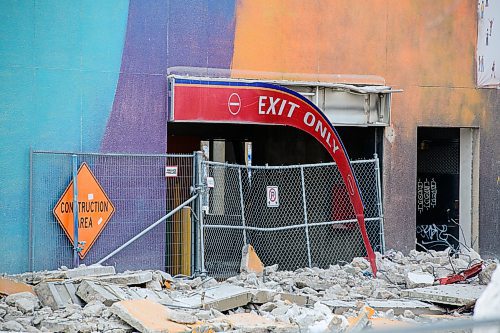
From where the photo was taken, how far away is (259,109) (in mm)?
16812

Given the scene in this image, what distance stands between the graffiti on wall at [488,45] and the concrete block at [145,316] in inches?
413

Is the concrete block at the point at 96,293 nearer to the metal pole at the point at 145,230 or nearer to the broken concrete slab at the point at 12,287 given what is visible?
the broken concrete slab at the point at 12,287

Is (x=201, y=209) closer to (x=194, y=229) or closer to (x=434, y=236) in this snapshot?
(x=194, y=229)

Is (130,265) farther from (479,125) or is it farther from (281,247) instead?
(479,125)

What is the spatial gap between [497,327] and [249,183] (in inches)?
574

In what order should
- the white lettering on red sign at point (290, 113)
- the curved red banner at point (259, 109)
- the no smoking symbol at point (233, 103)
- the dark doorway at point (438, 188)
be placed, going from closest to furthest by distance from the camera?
the curved red banner at point (259, 109), the white lettering on red sign at point (290, 113), the no smoking symbol at point (233, 103), the dark doorway at point (438, 188)

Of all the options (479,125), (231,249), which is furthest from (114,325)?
(479,125)

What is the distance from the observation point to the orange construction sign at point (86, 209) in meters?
15.1

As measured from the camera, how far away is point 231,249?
55.0 ft

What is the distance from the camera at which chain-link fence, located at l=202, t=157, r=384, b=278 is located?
720 inches

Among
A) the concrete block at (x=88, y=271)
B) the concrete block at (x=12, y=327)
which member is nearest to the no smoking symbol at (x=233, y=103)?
the concrete block at (x=88, y=271)

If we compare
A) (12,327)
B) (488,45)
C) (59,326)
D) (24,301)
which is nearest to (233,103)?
(24,301)

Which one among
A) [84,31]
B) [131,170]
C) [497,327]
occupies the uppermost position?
[84,31]

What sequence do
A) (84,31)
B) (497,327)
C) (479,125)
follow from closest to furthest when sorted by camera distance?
(497,327)
(84,31)
(479,125)
